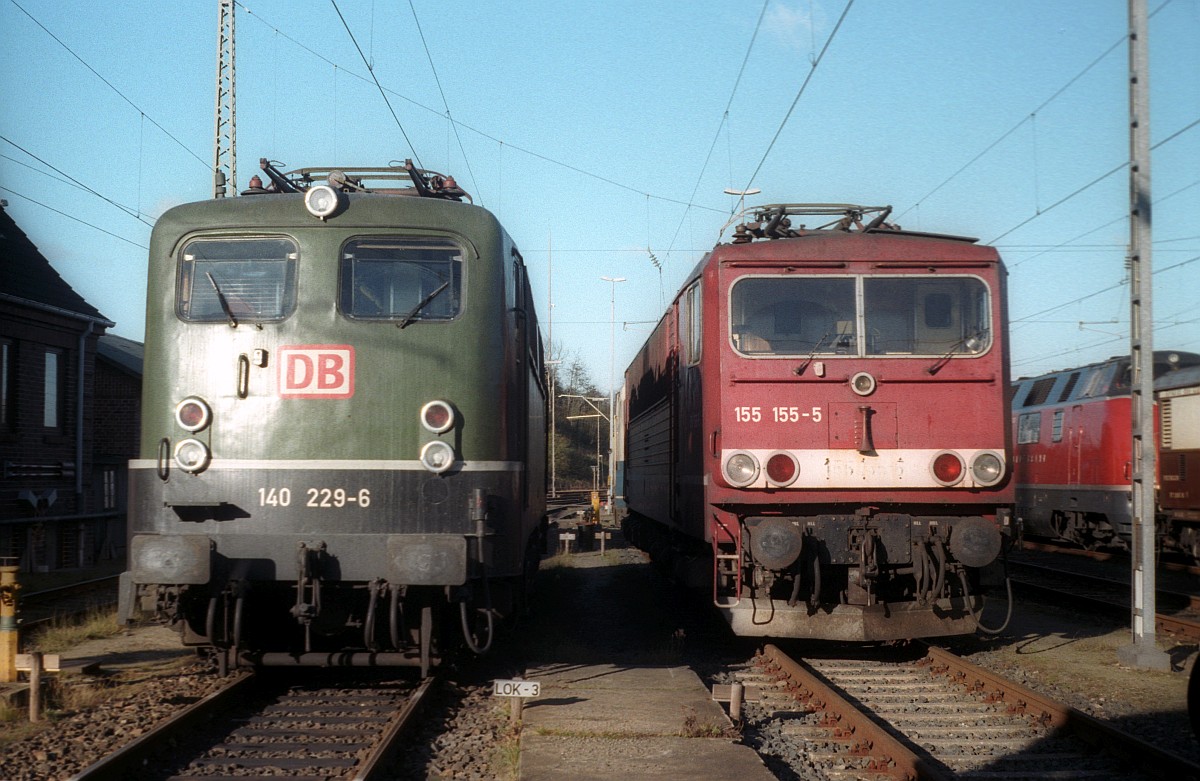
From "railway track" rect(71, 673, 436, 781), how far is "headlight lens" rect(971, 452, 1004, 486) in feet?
14.6

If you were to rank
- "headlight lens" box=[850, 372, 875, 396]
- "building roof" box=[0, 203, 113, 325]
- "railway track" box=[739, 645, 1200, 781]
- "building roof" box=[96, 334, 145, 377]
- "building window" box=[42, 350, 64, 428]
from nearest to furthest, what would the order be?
1. "railway track" box=[739, 645, 1200, 781]
2. "headlight lens" box=[850, 372, 875, 396]
3. "building roof" box=[0, 203, 113, 325]
4. "building window" box=[42, 350, 64, 428]
5. "building roof" box=[96, 334, 145, 377]

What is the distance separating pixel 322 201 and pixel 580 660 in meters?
4.27

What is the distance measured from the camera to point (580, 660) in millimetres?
8930

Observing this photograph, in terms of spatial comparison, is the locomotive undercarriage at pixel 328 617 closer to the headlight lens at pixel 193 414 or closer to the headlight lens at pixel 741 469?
the headlight lens at pixel 193 414

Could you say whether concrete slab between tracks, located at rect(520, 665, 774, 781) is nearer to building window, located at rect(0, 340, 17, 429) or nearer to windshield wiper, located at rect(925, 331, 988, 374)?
windshield wiper, located at rect(925, 331, 988, 374)

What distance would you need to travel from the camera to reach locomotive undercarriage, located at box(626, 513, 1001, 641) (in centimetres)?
827

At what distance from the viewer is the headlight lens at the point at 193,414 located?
22.5ft

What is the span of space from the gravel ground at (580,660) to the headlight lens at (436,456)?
162cm

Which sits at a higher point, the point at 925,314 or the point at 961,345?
the point at 925,314

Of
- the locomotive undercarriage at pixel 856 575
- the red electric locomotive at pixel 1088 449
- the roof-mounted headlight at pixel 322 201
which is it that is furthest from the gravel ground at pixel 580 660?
the red electric locomotive at pixel 1088 449

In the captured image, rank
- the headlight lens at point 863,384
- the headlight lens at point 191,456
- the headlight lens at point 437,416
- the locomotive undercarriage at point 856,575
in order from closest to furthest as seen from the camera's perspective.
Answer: the headlight lens at point 191,456 < the headlight lens at point 437,416 < the locomotive undercarriage at point 856,575 < the headlight lens at point 863,384

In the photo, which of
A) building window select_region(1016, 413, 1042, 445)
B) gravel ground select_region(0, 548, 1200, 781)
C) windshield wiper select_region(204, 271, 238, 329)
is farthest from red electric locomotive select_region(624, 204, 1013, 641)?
building window select_region(1016, 413, 1042, 445)

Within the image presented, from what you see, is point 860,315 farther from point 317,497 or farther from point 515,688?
point 317,497

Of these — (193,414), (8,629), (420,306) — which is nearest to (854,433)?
(420,306)
